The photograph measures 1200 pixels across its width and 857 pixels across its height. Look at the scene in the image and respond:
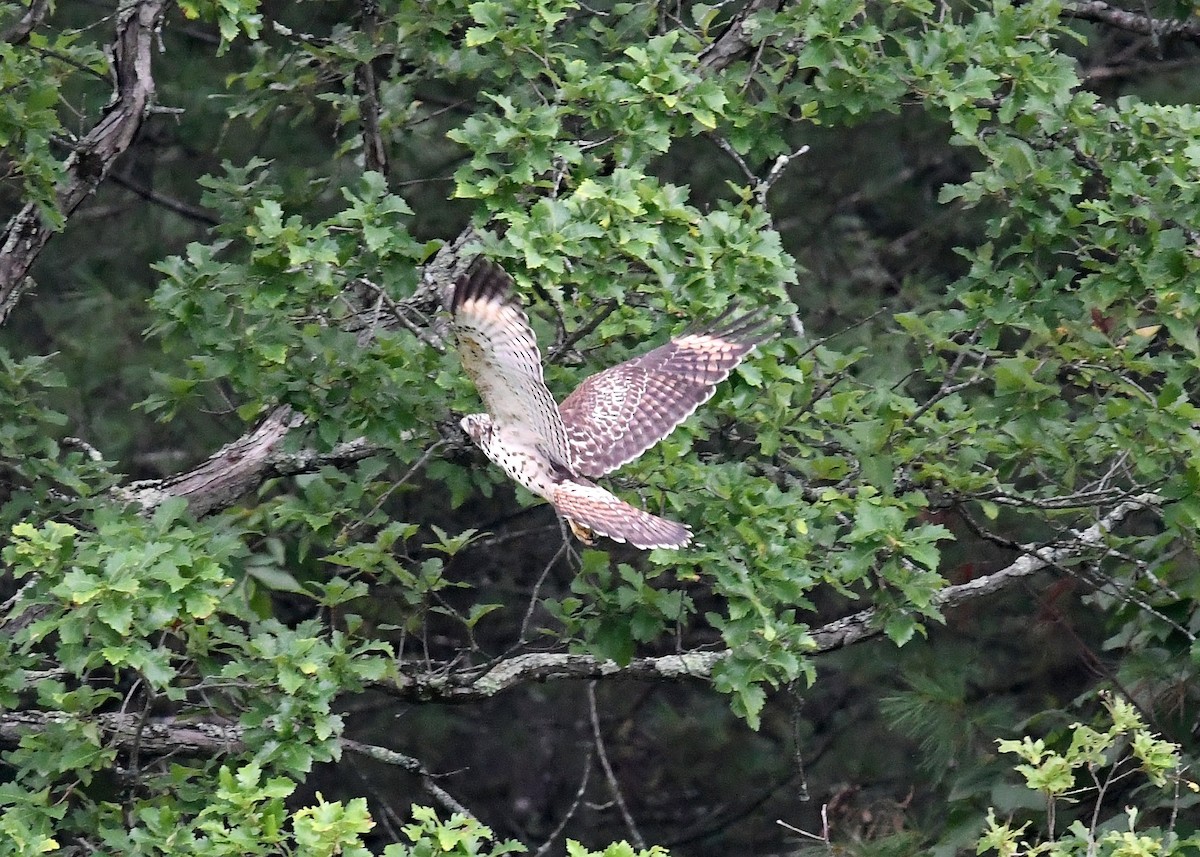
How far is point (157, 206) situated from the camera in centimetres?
789

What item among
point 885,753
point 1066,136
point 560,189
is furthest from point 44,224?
point 885,753

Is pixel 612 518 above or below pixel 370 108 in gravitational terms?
below

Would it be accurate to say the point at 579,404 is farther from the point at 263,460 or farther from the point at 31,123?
the point at 31,123

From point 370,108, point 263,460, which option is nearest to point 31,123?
point 370,108

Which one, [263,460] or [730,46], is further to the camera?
[730,46]

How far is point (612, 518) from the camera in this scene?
169 inches

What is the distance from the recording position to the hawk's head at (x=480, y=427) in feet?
14.8

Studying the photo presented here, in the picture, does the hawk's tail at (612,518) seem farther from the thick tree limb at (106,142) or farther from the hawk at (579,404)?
the thick tree limb at (106,142)

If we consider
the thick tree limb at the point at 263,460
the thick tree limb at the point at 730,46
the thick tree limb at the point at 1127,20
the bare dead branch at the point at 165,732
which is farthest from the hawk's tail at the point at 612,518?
the thick tree limb at the point at 1127,20

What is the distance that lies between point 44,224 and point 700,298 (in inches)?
74.1

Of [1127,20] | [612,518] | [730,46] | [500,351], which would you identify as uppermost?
[730,46]

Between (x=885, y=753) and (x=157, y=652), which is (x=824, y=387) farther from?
(x=885, y=753)

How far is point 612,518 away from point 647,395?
47 cm

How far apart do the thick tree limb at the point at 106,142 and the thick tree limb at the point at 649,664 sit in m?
1.53
